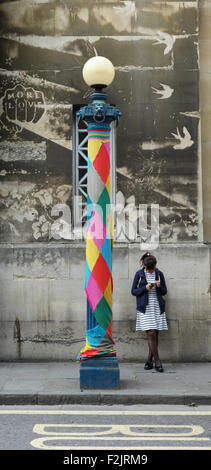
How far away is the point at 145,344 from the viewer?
33.2 ft

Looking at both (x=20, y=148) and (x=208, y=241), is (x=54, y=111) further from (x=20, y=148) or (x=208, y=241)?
(x=208, y=241)

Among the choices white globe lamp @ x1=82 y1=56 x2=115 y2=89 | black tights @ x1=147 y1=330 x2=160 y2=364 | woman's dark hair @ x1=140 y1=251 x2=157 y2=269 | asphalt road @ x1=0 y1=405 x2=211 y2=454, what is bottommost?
asphalt road @ x1=0 y1=405 x2=211 y2=454

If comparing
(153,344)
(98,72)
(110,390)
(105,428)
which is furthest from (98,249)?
(105,428)

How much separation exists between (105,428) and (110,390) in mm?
1347

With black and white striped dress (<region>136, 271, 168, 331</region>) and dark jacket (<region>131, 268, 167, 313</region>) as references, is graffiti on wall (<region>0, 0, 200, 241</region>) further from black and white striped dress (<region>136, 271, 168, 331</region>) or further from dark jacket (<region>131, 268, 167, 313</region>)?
black and white striped dress (<region>136, 271, 168, 331</region>)

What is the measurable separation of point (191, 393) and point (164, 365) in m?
1.98

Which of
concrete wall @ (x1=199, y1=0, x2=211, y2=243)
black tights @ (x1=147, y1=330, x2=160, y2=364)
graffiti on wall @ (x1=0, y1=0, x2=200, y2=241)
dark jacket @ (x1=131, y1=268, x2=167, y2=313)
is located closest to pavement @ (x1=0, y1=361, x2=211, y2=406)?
black tights @ (x1=147, y1=330, x2=160, y2=364)

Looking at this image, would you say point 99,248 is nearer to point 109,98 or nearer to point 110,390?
point 110,390

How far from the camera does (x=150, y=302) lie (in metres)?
9.48

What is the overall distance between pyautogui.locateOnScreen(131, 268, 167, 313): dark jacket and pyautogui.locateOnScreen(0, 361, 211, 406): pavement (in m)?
0.97

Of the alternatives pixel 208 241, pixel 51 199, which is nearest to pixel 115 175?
pixel 51 199

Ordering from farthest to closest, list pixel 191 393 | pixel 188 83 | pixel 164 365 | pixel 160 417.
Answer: pixel 188 83
pixel 164 365
pixel 191 393
pixel 160 417

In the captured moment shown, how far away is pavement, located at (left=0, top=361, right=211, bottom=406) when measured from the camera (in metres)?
7.79

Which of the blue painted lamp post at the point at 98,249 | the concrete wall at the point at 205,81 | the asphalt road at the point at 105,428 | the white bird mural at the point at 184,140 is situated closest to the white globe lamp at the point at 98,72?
the blue painted lamp post at the point at 98,249
